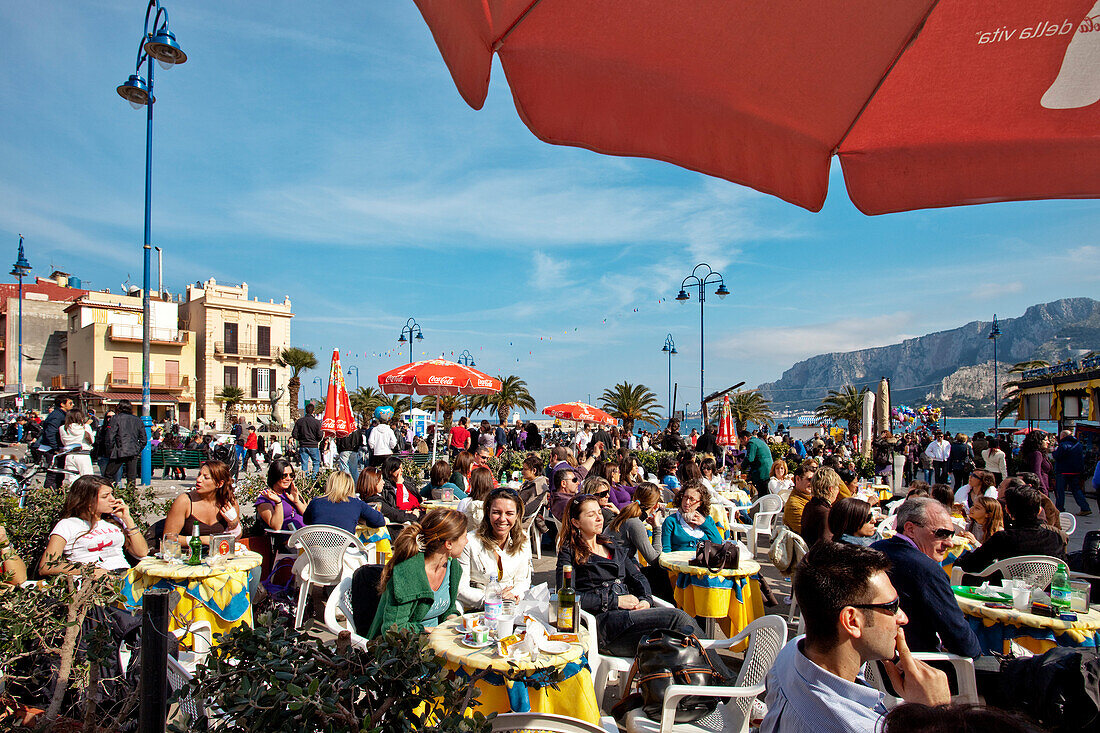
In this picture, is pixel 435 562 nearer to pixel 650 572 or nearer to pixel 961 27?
pixel 650 572

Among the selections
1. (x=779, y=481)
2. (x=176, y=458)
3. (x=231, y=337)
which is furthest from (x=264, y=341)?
(x=779, y=481)

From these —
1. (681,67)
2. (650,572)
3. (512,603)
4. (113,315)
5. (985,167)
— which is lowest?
(650,572)

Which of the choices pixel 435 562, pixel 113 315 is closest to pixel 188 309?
pixel 113 315

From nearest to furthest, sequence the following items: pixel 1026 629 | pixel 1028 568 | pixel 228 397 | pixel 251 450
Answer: pixel 1026 629
pixel 1028 568
pixel 251 450
pixel 228 397

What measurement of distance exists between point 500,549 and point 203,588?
214 cm

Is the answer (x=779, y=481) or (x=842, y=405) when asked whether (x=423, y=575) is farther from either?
(x=842, y=405)

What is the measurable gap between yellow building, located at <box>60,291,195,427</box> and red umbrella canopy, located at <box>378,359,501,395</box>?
122 feet

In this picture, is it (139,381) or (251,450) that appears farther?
(139,381)

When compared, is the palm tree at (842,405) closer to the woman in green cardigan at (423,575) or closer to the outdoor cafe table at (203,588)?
the woman in green cardigan at (423,575)

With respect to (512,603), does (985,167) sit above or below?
above

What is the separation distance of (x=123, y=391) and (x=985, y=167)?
2118 inches

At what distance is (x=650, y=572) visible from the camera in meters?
5.62

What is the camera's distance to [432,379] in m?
13.6

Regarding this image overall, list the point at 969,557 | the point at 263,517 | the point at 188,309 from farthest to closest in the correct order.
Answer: the point at 188,309 → the point at 263,517 → the point at 969,557
